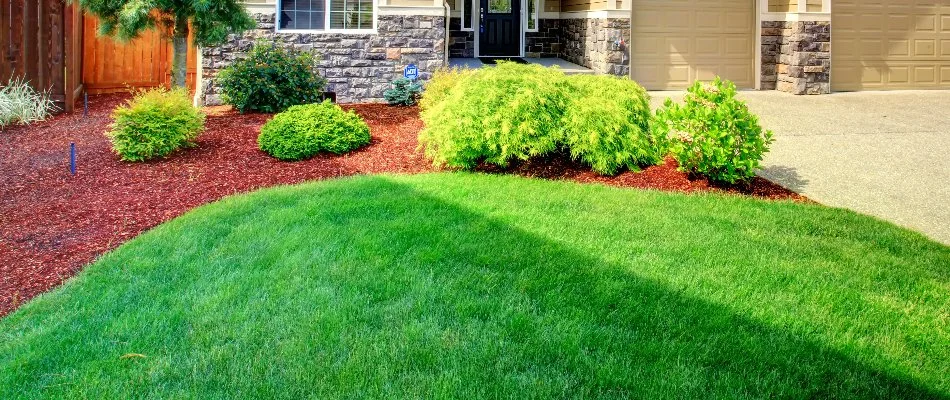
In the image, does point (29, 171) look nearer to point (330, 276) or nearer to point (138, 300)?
point (138, 300)

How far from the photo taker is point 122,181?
26.3ft

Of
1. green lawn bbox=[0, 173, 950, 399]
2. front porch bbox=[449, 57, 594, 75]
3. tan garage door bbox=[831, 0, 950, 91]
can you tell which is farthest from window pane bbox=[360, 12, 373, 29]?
tan garage door bbox=[831, 0, 950, 91]

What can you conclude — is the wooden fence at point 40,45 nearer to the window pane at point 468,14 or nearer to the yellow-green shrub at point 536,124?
the yellow-green shrub at point 536,124

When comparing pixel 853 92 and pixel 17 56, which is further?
pixel 853 92

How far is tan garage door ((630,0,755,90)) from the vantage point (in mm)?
15062

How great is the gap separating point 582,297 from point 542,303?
26 centimetres

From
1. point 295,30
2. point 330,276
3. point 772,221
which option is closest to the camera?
point 330,276

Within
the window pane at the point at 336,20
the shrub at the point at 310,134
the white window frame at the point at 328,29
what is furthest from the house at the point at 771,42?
the shrub at the point at 310,134

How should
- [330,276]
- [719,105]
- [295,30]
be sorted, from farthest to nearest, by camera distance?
1. [295,30]
2. [719,105]
3. [330,276]

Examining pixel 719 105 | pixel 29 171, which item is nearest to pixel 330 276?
pixel 719 105

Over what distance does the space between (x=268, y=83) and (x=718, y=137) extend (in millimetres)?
6435

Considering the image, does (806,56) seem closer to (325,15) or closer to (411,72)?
(411,72)

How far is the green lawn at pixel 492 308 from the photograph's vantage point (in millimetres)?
3760

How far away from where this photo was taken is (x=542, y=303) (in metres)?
4.54
